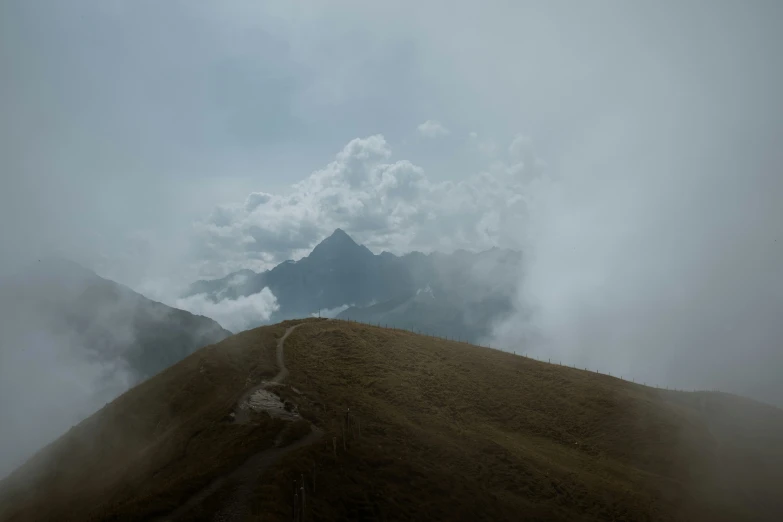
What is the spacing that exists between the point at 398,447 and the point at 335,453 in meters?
8.00

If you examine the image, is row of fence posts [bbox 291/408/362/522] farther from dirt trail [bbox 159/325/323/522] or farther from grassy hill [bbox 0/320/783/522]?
dirt trail [bbox 159/325/323/522]

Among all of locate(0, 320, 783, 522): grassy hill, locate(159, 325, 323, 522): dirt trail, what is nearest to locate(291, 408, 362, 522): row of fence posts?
locate(0, 320, 783, 522): grassy hill

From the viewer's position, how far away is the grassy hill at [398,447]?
37.9 m

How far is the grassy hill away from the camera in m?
37.9

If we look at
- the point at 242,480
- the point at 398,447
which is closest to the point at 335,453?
the point at 398,447

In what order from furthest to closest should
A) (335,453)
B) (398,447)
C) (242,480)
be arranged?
(398,447)
(335,453)
(242,480)

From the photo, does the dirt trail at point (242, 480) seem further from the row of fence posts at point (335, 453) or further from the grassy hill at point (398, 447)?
the row of fence posts at point (335, 453)

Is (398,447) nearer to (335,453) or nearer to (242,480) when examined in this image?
(335,453)

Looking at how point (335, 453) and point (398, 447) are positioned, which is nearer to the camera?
point (335, 453)

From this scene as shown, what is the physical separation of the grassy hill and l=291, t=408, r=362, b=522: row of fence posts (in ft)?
0.85

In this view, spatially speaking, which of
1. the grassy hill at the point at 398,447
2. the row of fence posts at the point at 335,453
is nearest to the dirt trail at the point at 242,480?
the grassy hill at the point at 398,447

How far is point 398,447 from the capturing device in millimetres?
46469

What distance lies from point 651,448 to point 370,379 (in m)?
39.6

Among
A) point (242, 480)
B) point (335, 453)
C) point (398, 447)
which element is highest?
point (398, 447)
